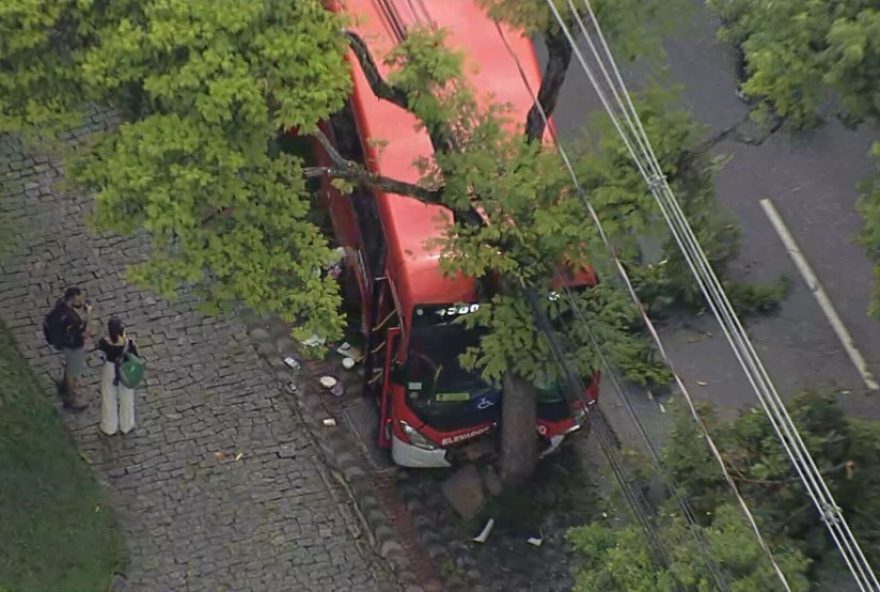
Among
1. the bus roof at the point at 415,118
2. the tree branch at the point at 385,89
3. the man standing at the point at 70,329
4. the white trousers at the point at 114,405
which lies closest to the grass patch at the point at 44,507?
the white trousers at the point at 114,405

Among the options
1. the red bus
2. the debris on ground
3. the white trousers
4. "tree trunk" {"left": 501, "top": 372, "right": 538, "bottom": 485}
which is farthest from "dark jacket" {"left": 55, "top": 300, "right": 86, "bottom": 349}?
"tree trunk" {"left": 501, "top": 372, "right": 538, "bottom": 485}

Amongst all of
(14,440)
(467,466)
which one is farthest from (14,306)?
(467,466)

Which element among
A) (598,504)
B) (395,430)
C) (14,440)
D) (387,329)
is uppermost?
(14,440)

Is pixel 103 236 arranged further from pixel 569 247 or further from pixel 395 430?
pixel 569 247

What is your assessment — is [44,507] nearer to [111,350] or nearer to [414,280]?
[111,350]

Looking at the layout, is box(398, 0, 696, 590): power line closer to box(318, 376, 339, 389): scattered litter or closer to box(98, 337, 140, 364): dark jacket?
box(318, 376, 339, 389): scattered litter
